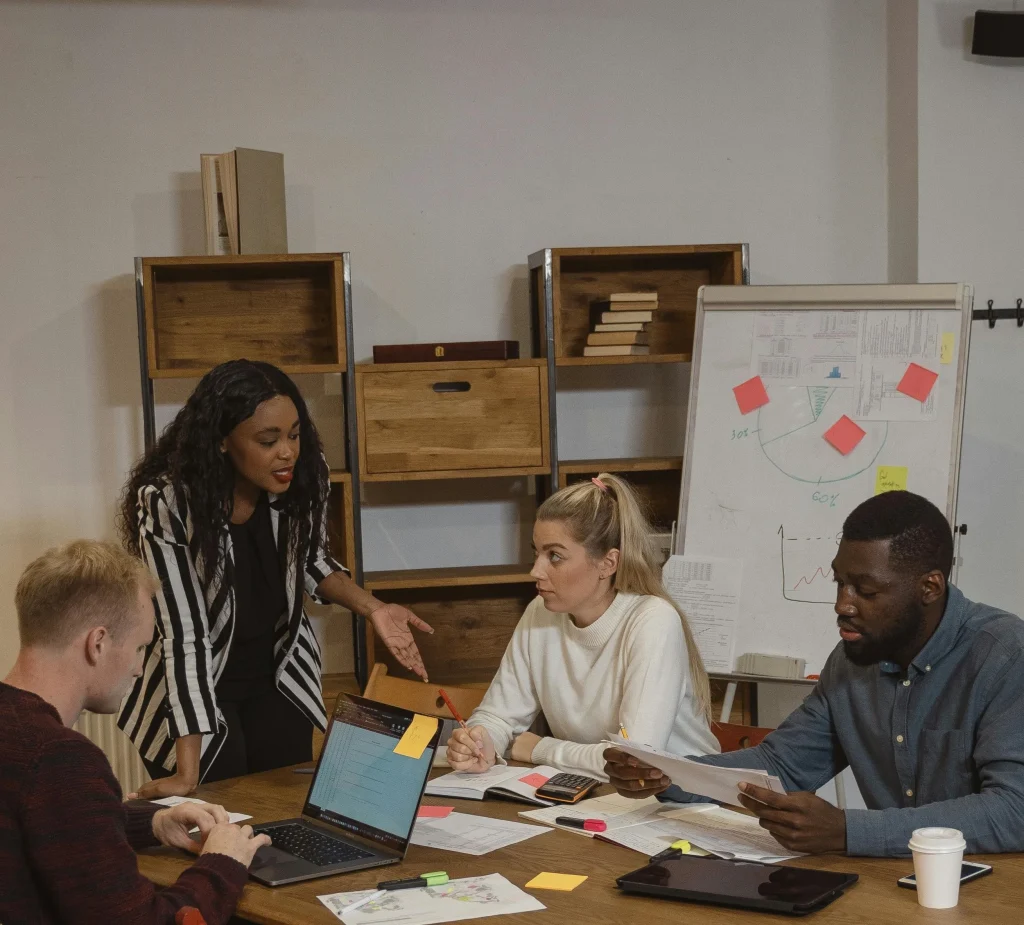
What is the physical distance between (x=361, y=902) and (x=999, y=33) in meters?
3.34

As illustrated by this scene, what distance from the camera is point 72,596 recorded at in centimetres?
162

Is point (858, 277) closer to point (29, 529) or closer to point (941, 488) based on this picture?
point (941, 488)

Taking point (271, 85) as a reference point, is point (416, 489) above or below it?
below

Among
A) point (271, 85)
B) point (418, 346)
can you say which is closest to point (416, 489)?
point (418, 346)

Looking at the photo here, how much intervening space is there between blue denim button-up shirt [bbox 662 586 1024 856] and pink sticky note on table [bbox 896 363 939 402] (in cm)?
142

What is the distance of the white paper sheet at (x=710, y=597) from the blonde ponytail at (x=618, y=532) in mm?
714

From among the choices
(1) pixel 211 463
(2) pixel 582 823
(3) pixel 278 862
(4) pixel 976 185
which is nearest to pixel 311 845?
(3) pixel 278 862

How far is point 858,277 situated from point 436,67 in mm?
1601

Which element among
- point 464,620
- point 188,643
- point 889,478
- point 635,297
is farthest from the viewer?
point 464,620

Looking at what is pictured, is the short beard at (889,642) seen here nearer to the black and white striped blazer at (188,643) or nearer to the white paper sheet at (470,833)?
the white paper sheet at (470,833)

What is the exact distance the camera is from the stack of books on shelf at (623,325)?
12.1 feet

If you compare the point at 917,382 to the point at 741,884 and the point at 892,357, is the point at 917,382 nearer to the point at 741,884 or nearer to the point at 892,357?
the point at 892,357

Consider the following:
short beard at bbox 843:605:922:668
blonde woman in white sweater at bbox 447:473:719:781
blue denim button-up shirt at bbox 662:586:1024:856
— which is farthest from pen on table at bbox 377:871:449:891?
short beard at bbox 843:605:922:668

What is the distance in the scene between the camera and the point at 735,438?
3432 millimetres
